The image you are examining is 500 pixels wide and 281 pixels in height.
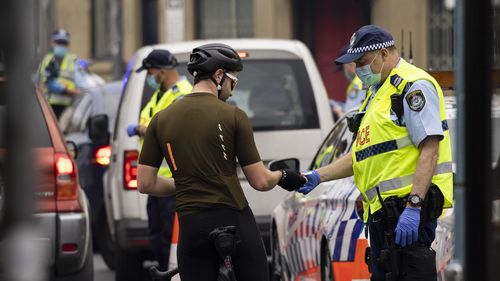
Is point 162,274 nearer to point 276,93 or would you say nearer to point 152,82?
point 152,82

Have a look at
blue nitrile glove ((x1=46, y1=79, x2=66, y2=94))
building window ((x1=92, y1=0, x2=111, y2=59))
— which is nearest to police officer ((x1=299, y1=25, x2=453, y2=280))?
blue nitrile glove ((x1=46, y1=79, x2=66, y2=94))

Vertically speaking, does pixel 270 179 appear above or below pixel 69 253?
above

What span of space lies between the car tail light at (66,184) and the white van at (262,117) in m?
1.97

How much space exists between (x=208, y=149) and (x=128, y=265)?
16.7ft

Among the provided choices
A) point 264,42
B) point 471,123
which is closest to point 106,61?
point 264,42

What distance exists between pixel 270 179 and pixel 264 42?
16.2 feet

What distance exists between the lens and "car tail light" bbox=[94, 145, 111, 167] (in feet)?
40.8

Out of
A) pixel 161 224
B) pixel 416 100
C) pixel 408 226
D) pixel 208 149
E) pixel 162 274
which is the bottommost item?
pixel 161 224

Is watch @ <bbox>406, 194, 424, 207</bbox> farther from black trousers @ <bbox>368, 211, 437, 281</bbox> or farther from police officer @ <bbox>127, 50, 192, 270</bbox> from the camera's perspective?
police officer @ <bbox>127, 50, 192, 270</bbox>

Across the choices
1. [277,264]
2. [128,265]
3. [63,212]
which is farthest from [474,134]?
[128,265]

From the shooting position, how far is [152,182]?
Result: 19.4 ft

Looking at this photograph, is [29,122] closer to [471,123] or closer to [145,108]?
[471,123]

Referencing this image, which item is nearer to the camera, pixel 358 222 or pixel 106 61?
pixel 358 222

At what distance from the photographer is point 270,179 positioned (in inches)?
227
